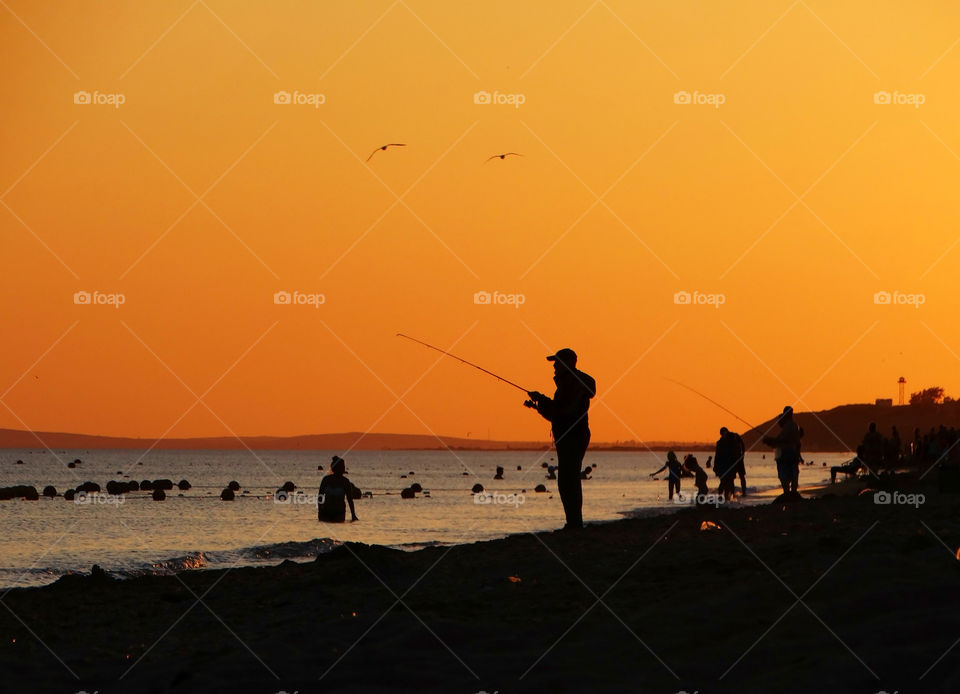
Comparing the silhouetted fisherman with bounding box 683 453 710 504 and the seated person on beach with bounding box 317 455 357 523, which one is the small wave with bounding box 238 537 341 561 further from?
the silhouetted fisherman with bounding box 683 453 710 504

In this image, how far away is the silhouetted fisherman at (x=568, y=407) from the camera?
43.4 ft

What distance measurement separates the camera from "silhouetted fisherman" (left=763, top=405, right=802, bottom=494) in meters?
19.2

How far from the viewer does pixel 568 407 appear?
43.3ft

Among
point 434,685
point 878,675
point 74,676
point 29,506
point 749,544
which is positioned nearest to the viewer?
point 878,675

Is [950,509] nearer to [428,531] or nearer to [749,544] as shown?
[749,544]

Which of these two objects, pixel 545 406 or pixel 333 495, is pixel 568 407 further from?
pixel 333 495

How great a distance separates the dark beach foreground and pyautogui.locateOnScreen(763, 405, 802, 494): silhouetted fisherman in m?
6.82

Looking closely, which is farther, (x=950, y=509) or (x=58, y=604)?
(x=950, y=509)

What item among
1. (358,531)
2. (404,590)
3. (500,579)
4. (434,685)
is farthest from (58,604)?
(358,531)

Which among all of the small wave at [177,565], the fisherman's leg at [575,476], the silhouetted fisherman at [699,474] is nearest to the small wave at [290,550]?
the small wave at [177,565]

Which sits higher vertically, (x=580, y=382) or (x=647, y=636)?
(x=580, y=382)

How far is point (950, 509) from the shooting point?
1311 centimetres

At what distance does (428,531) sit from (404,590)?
20325mm

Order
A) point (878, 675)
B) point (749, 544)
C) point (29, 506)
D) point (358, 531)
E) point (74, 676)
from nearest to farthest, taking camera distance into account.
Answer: point (878, 675), point (74, 676), point (749, 544), point (358, 531), point (29, 506)
